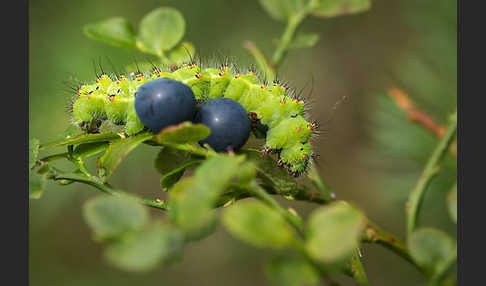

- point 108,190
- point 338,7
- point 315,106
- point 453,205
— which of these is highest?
point 338,7

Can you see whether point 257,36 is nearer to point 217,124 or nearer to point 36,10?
point 36,10

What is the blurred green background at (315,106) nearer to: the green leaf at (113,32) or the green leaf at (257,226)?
the green leaf at (113,32)

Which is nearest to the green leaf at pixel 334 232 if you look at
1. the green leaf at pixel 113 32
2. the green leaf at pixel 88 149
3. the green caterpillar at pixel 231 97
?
the green leaf at pixel 88 149

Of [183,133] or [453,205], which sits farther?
[183,133]

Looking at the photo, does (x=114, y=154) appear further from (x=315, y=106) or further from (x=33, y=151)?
(x=315, y=106)

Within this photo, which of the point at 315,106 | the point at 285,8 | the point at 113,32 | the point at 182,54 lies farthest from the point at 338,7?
the point at 315,106

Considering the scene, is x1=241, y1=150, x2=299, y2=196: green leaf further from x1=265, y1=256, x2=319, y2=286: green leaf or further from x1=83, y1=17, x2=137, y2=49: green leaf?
x1=83, y1=17, x2=137, y2=49: green leaf
